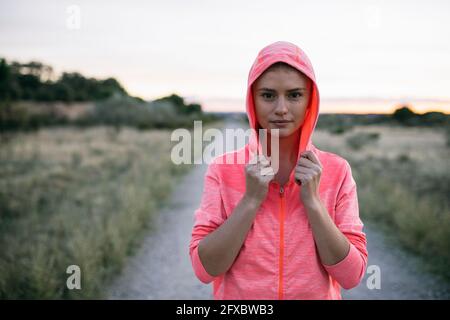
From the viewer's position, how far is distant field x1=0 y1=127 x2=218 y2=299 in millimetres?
3695

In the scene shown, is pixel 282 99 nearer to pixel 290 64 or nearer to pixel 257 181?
pixel 290 64

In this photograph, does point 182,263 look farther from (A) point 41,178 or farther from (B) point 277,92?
(A) point 41,178

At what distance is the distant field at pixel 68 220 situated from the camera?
3695 millimetres

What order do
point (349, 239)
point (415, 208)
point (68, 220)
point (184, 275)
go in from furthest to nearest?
point (415, 208), point (68, 220), point (184, 275), point (349, 239)

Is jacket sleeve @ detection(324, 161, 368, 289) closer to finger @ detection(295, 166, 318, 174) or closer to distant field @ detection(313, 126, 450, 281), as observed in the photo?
finger @ detection(295, 166, 318, 174)

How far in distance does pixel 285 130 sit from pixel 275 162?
170 millimetres

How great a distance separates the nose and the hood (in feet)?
0.47

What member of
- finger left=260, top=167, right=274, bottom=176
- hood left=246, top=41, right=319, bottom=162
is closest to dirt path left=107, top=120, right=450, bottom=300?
hood left=246, top=41, right=319, bottom=162

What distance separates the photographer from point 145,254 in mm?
5262

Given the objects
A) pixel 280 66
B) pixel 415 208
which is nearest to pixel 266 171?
pixel 280 66

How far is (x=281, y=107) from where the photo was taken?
4.68 feet

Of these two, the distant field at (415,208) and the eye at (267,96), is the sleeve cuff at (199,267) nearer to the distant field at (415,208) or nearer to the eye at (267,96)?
the eye at (267,96)

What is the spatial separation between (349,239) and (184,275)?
359 cm

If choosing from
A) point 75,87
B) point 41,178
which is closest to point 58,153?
point 41,178
